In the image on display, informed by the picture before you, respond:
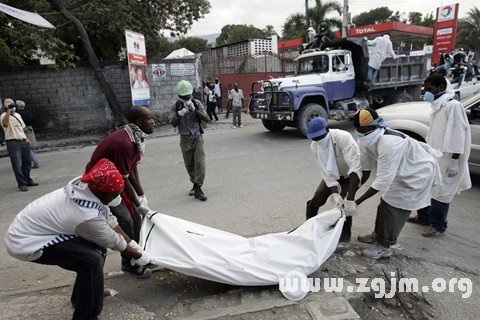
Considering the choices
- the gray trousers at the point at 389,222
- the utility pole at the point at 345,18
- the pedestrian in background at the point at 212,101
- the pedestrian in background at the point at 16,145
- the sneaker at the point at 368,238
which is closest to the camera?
the gray trousers at the point at 389,222

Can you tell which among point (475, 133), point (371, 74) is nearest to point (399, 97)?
point (371, 74)

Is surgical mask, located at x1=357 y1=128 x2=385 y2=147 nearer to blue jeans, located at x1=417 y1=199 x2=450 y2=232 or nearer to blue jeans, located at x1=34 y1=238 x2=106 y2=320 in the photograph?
blue jeans, located at x1=417 y1=199 x2=450 y2=232

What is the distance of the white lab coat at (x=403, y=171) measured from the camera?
2.85 m

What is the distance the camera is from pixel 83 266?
2293 mm

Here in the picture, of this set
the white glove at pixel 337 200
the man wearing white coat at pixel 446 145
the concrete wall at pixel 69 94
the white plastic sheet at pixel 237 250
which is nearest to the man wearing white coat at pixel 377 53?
the man wearing white coat at pixel 446 145

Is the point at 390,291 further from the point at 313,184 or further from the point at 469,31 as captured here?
the point at 469,31

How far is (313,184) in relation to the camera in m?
5.42

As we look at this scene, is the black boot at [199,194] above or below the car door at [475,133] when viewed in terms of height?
below

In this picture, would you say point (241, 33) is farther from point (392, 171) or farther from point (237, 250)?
point (237, 250)

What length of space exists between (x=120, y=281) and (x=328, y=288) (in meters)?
1.81

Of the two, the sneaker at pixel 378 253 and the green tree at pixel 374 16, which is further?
the green tree at pixel 374 16

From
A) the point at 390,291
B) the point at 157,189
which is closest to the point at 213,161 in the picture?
the point at 157,189

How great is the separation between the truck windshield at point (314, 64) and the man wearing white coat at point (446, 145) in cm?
609

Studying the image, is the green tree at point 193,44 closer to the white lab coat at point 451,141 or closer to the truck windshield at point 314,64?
the truck windshield at point 314,64
